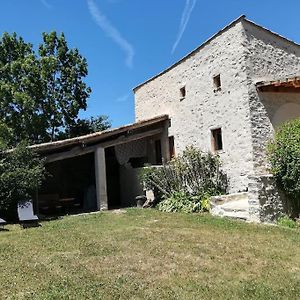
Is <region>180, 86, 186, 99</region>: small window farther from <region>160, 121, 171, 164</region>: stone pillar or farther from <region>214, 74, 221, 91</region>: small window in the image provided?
<region>214, 74, 221, 91</region>: small window

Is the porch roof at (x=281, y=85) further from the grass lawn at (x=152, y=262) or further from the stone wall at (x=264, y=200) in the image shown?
the grass lawn at (x=152, y=262)

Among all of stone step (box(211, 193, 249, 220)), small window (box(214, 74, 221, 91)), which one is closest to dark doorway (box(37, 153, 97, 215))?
stone step (box(211, 193, 249, 220))

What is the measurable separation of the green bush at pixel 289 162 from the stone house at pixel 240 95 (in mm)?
893

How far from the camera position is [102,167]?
1633 centimetres

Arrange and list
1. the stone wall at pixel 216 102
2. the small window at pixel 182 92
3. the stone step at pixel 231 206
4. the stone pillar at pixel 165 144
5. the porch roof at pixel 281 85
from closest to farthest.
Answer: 1. the stone step at pixel 231 206
2. the porch roof at pixel 281 85
3. the stone wall at pixel 216 102
4. the small window at pixel 182 92
5. the stone pillar at pixel 165 144

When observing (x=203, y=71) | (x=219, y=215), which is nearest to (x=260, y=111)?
(x=203, y=71)

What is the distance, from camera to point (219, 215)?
12719mm

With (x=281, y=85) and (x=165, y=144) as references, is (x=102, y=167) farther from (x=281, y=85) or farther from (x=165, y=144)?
(x=281, y=85)

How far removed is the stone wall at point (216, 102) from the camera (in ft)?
47.1

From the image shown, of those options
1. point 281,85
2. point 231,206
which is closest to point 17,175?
point 231,206

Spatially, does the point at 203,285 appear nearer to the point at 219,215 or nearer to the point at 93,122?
the point at 219,215

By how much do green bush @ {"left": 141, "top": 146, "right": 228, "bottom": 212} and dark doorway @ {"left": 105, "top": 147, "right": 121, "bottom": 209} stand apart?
4.71m

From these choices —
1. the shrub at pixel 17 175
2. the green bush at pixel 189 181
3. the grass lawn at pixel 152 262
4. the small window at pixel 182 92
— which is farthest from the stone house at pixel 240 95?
the shrub at pixel 17 175

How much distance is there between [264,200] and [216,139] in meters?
5.06
